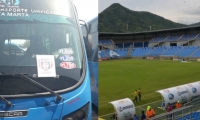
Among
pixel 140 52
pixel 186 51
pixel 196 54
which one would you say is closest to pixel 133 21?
pixel 140 52

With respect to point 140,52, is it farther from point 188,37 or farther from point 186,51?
point 186,51

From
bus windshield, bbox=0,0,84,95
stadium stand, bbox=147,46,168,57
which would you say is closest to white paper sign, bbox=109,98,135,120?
bus windshield, bbox=0,0,84,95

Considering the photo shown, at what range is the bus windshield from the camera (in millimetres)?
2236

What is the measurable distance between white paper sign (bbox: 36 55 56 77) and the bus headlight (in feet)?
1.37

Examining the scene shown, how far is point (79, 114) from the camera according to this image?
95.4 inches

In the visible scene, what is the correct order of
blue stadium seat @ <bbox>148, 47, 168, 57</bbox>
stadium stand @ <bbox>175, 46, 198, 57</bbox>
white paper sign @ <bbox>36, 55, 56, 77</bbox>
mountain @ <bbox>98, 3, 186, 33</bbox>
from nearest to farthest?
white paper sign @ <bbox>36, 55, 56, 77</bbox> < stadium stand @ <bbox>175, 46, 198, 57</bbox> < blue stadium seat @ <bbox>148, 47, 168, 57</bbox> < mountain @ <bbox>98, 3, 186, 33</bbox>

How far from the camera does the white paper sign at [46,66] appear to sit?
2312 millimetres

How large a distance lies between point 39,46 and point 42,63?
18cm

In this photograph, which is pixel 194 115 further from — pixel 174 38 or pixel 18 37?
pixel 174 38

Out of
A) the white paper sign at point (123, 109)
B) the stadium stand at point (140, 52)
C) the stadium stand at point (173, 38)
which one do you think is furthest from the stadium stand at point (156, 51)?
the white paper sign at point (123, 109)

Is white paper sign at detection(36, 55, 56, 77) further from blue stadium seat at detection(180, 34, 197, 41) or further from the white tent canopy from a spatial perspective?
blue stadium seat at detection(180, 34, 197, 41)

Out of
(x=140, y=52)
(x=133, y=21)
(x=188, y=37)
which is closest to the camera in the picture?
(x=188, y=37)

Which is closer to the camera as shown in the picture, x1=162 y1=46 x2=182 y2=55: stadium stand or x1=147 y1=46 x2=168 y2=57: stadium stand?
x1=162 y1=46 x2=182 y2=55: stadium stand

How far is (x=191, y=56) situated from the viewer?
3853 cm
